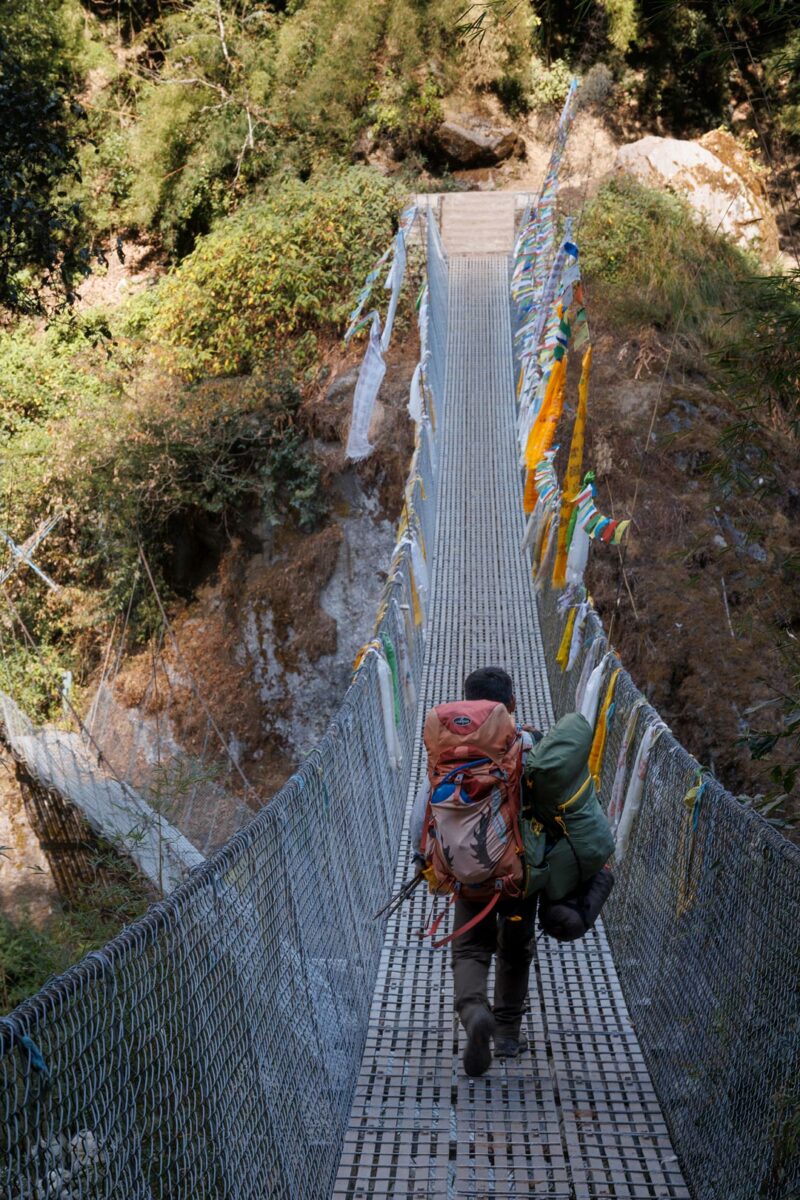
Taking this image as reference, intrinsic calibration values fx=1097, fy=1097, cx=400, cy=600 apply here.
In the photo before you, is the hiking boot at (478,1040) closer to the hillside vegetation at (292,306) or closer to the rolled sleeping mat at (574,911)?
the rolled sleeping mat at (574,911)

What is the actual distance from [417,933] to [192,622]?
6.36 metres

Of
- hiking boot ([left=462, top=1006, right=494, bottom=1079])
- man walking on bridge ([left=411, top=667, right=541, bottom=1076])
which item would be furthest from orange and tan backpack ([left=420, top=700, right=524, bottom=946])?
hiking boot ([left=462, top=1006, right=494, bottom=1079])

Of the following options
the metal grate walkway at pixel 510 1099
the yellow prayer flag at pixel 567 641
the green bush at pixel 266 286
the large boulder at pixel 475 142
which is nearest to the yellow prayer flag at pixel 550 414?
the yellow prayer flag at pixel 567 641

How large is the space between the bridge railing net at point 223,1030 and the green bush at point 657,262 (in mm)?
7517

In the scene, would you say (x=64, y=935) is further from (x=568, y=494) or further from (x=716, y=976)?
(x=716, y=976)

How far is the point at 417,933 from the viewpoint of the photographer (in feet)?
10.3

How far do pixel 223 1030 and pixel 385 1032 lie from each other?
103 cm

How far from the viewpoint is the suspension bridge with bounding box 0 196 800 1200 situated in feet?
4.66

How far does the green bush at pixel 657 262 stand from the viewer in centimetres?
951

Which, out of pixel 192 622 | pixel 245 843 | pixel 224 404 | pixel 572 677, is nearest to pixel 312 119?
pixel 224 404

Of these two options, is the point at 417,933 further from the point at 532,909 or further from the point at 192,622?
the point at 192,622

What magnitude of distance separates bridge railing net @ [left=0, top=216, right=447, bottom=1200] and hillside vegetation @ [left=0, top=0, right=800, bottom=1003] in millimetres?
1473

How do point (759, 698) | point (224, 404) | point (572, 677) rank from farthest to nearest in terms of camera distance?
point (224, 404)
point (759, 698)
point (572, 677)

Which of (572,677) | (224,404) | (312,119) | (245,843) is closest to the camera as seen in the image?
(245,843)
